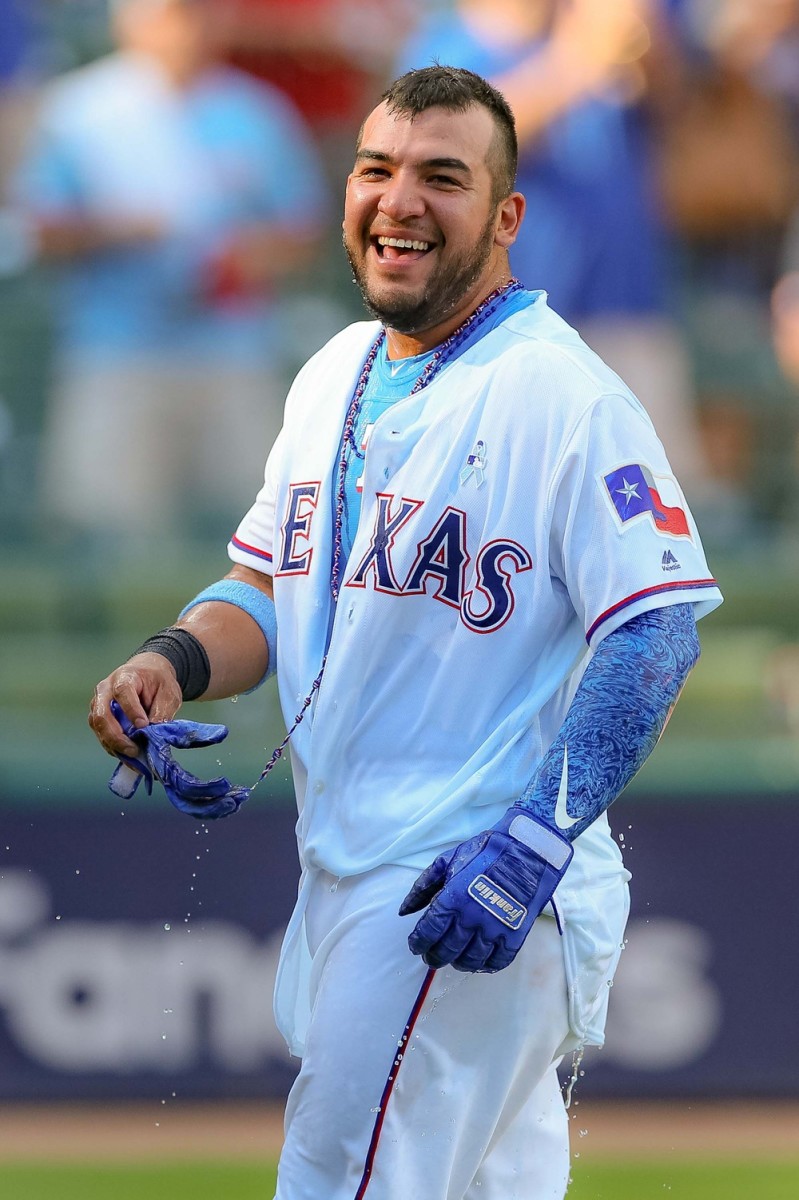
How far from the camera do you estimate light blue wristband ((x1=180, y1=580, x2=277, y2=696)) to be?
3248 mm

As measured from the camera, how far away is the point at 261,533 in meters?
3.33

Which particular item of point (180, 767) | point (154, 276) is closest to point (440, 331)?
point (180, 767)

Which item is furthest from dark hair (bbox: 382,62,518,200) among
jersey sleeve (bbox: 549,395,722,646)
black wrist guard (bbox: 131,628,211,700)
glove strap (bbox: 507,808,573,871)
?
glove strap (bbox: 507,808,573,871)

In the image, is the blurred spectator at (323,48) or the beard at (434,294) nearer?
the beard at (434,294)

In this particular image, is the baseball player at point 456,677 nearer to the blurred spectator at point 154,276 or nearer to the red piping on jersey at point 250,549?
the red piping on jersey at point 250,549

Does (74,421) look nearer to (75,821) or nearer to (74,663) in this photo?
(74,663)

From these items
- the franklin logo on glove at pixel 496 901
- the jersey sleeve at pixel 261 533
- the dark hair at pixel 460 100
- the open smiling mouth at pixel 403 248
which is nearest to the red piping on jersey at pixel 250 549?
the jersey sleeve at pixel 261 533

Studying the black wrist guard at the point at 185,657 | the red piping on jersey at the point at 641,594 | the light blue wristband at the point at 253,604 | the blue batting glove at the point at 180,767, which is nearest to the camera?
the red piping on jersey at the point at 641,594

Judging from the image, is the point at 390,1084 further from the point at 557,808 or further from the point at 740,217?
the point at 740,217

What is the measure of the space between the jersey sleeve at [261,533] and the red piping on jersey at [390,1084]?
873mm

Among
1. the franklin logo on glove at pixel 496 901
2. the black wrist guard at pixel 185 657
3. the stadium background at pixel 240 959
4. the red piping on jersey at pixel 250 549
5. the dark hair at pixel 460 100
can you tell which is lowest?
the stadium background at pixel 240 959

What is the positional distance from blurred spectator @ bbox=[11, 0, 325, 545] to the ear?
3.54 metres

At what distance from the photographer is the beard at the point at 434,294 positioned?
113 inches

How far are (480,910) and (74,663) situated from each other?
13.0 feet
